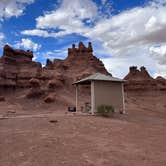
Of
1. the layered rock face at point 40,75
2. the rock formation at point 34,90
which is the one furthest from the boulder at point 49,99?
the rock formation at point 34,90

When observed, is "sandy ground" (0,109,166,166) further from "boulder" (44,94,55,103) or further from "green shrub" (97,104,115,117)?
"boulder" (44,94,55,103)

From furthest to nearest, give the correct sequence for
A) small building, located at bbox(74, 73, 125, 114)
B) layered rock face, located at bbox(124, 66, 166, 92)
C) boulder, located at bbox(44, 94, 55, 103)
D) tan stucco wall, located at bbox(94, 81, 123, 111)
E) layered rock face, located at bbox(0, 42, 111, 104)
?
layered rock face, located at bbox(124, 66, 166, 92) < layered rock face, located at bbox(0, 42, 111, 104) < boulder, located at bbox(44, 94, 55, 103) < tan stucco wall, located at bbox(94, 81, 123, 111) < small building, located at bbox(74, 73, 125, 114)

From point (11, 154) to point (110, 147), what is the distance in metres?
3.28

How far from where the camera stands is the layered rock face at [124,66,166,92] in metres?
52.0

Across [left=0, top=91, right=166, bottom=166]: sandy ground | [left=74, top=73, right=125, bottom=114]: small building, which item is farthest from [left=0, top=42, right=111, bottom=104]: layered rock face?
[left=0, top=91, right=166, bottom=166]: sandy ground

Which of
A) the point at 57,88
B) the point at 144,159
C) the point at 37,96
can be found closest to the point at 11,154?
the point at 144,159

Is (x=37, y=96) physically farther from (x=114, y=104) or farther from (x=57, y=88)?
(x=114, y=104)

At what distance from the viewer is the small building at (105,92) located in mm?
17828

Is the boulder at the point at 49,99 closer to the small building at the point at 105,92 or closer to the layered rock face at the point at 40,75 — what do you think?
the layered rock face at the point at 40,75

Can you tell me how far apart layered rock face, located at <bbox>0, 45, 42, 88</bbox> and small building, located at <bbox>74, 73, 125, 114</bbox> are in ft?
57.7

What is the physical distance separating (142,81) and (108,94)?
1423 inches

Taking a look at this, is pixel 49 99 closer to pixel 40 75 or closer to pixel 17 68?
pixel 40 75

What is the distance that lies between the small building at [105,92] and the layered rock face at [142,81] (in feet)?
107

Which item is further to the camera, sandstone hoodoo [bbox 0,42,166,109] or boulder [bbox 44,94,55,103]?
sandstone hoodoo [bbox 0,42,166,109]
